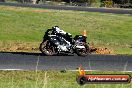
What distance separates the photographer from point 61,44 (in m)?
18.8

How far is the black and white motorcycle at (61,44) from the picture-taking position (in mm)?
18467

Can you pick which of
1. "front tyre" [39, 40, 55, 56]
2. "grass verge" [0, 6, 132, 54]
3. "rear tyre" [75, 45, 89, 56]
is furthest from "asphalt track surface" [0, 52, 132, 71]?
"grass verge" [0, 6, 132, 54]

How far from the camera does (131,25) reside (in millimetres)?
38438

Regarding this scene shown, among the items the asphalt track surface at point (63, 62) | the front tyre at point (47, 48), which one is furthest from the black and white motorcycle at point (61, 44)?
the asphalt track surface at point (63, 62)

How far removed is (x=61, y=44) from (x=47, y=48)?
2.13 ft

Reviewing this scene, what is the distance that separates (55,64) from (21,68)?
5.48 feet

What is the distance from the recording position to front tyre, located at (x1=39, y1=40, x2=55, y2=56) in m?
18.3

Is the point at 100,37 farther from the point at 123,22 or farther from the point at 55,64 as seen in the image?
the point at 55,64

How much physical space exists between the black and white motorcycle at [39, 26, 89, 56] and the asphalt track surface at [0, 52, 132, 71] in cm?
36

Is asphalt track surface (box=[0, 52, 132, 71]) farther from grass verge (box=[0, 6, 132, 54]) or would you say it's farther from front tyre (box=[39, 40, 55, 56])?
grass verge (box=[0, 6, 132, 54])

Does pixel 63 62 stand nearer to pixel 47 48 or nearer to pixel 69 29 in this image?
pixel 47 48

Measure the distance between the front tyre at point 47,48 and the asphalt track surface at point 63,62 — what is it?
0.32 meters

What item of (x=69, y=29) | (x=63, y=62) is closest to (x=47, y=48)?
(x=63, y=62)

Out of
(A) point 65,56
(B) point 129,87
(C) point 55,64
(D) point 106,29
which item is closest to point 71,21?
(D) point 106,29
